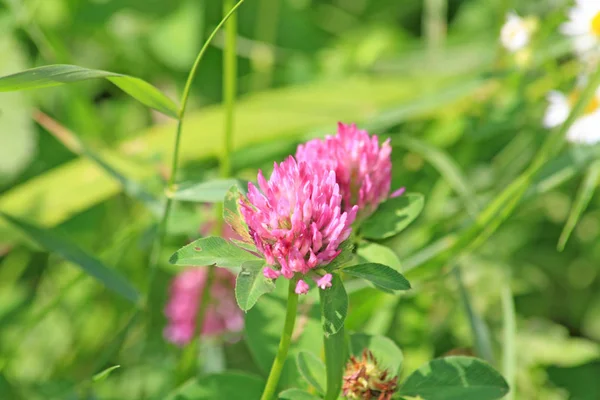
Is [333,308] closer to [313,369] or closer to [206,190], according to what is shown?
[313,369]

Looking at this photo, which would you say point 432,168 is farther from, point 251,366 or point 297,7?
point 297,7

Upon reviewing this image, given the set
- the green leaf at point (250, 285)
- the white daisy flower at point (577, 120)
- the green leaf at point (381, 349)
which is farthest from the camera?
the white daisy flower at point (577, 120)

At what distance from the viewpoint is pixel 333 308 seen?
20.1 inches

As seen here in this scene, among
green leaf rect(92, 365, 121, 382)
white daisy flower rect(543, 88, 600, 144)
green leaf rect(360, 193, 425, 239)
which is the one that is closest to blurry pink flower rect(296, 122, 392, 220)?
green leaf rect(360, 193, 425, 239)

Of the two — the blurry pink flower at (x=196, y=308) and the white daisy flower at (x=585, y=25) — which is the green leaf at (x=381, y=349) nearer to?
the blurry pink flower at (x=196, y=308)

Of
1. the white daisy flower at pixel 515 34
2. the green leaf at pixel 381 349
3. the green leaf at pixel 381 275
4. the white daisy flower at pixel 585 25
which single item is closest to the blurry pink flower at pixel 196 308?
the green leaf at pixel 381 349

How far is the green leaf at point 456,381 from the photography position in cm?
57

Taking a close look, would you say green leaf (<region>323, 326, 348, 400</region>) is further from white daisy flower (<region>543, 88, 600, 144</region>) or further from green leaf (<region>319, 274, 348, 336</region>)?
white daisy flower (<region>543, 88, 600, 144</region>)

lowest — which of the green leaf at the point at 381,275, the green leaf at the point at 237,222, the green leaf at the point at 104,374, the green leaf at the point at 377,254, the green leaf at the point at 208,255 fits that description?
the green leaf at the point at 104,374

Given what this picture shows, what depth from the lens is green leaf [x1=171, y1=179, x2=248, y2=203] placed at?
28.1 inches

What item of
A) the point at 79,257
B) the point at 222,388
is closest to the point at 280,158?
the point at 79,257

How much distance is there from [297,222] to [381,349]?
0.57 ft

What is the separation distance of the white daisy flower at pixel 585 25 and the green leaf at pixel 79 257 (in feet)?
2.93

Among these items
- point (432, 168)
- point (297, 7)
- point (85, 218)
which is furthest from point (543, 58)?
point (85, 218)
